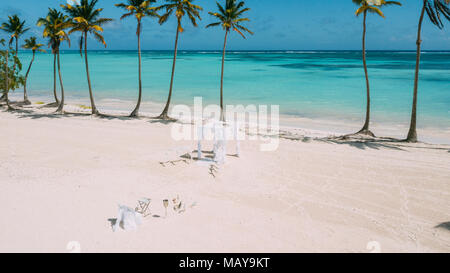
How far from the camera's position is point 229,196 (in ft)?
28.0

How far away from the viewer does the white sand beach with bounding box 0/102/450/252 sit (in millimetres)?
6129

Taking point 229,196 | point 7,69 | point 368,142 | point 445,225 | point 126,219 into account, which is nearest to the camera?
point 126,219

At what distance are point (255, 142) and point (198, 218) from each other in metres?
8.43

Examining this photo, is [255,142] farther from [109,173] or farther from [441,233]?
[441,233]

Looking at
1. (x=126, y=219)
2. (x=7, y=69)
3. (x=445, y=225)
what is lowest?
(x=445, y=225)

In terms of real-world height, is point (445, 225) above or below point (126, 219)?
below

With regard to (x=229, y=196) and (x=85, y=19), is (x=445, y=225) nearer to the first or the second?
(x=229, y=196)

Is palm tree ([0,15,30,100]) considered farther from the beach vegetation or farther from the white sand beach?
the white sand beach

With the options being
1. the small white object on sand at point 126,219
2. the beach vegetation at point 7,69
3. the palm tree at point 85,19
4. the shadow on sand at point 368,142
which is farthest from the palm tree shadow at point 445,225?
the beach vegetation at point 7,69

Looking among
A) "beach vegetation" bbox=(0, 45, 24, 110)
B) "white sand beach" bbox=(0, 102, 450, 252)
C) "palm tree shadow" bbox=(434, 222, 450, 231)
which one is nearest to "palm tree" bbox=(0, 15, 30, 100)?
"beach vegetation" bbox=(0, 45, 24, 110)

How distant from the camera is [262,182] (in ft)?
32.0

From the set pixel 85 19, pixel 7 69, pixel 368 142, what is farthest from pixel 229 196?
pixel 7 69

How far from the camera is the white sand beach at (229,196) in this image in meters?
6.13
